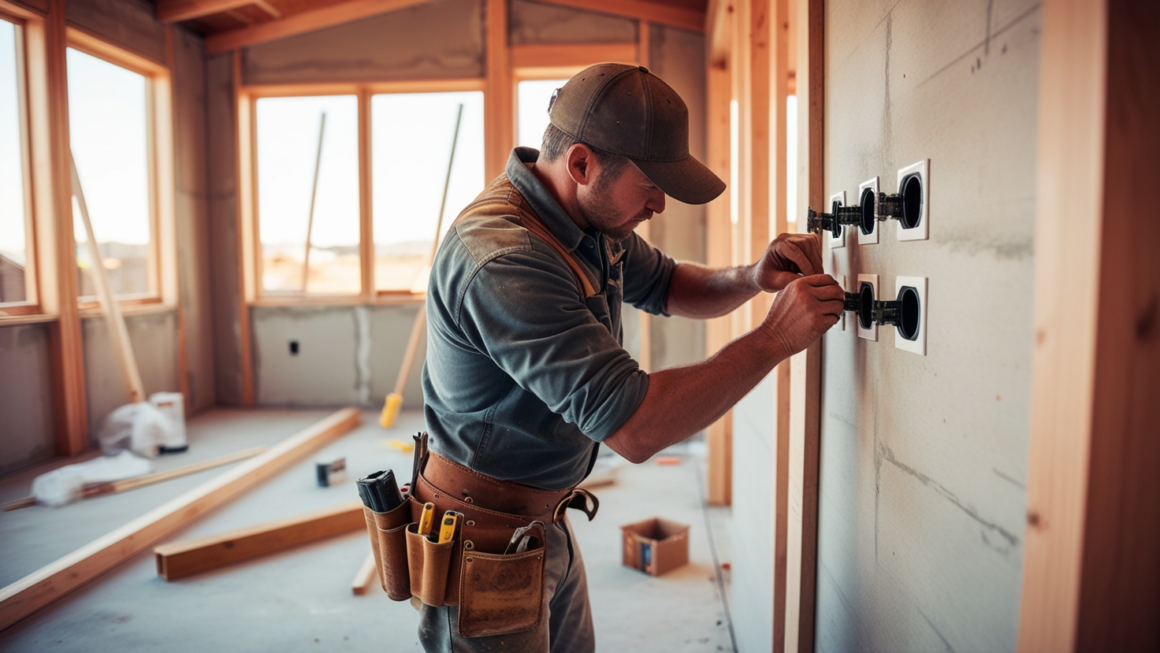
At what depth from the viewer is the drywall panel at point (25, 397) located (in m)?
4.11

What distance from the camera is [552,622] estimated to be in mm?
1557

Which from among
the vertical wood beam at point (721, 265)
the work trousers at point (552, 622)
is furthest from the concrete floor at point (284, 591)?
the work trousers at point (552, 622)

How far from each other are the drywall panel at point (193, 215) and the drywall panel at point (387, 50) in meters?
0.44

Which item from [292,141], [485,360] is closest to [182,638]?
[485,360]

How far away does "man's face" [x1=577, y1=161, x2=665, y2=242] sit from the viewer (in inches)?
51.8

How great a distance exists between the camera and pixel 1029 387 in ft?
2.11

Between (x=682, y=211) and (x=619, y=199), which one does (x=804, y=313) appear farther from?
(x=682, y=211)

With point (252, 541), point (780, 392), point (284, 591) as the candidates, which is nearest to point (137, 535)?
point (252, 541)

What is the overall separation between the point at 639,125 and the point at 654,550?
2.14 m

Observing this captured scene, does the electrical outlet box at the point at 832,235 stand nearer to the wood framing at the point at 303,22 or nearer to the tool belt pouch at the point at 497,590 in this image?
the tool belt pouch at the point at 497,590

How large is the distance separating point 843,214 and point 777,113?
65 centimetres

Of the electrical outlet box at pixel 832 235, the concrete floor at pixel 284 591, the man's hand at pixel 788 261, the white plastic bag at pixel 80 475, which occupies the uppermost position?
the electrical outlet box at pixel 832 235

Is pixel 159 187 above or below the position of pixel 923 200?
above

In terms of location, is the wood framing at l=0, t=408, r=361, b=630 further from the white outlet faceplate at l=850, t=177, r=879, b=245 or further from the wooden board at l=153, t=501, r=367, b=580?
the white outlet faceplate at l=850, t=177, r=879, b=245
